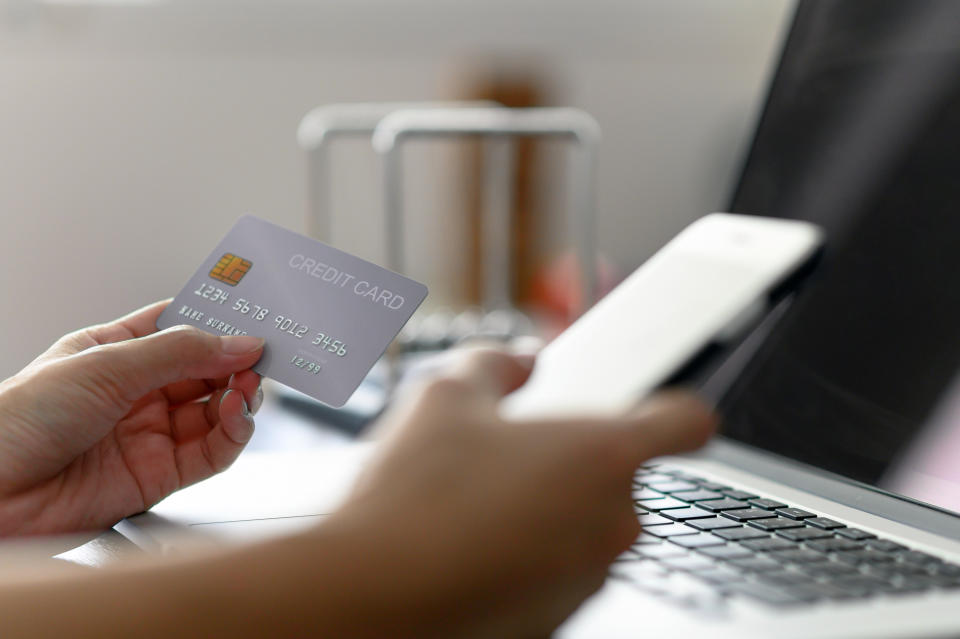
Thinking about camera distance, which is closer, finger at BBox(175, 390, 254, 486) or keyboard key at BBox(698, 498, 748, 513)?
keyboard key at BBox(698, 498, 748, 513)

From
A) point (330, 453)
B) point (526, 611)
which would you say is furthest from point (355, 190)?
point (526, 611)

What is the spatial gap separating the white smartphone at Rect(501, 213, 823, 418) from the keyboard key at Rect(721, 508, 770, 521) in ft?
0.31

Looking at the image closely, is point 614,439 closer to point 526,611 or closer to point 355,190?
point 526,611

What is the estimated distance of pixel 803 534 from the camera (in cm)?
40

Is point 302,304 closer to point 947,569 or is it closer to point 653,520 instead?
point 653,520

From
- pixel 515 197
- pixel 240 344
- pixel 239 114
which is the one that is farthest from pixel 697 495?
pixel 515 197

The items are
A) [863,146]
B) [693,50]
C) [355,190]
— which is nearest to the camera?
[863,146]

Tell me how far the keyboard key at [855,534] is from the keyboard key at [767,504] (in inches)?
1.7

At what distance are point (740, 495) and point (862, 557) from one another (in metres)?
0.12

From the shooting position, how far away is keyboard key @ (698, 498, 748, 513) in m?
0.45

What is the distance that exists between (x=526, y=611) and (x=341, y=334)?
22 centimetres

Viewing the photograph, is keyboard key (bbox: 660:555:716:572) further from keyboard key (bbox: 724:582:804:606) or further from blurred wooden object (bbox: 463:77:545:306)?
blurred wooden object (bbox: 463:77:545:306)

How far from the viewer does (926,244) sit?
19.1 inches

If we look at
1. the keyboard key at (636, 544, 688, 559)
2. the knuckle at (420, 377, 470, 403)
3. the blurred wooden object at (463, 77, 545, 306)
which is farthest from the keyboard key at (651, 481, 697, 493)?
the blurred wooden object at (463, 77, 545, 306)
